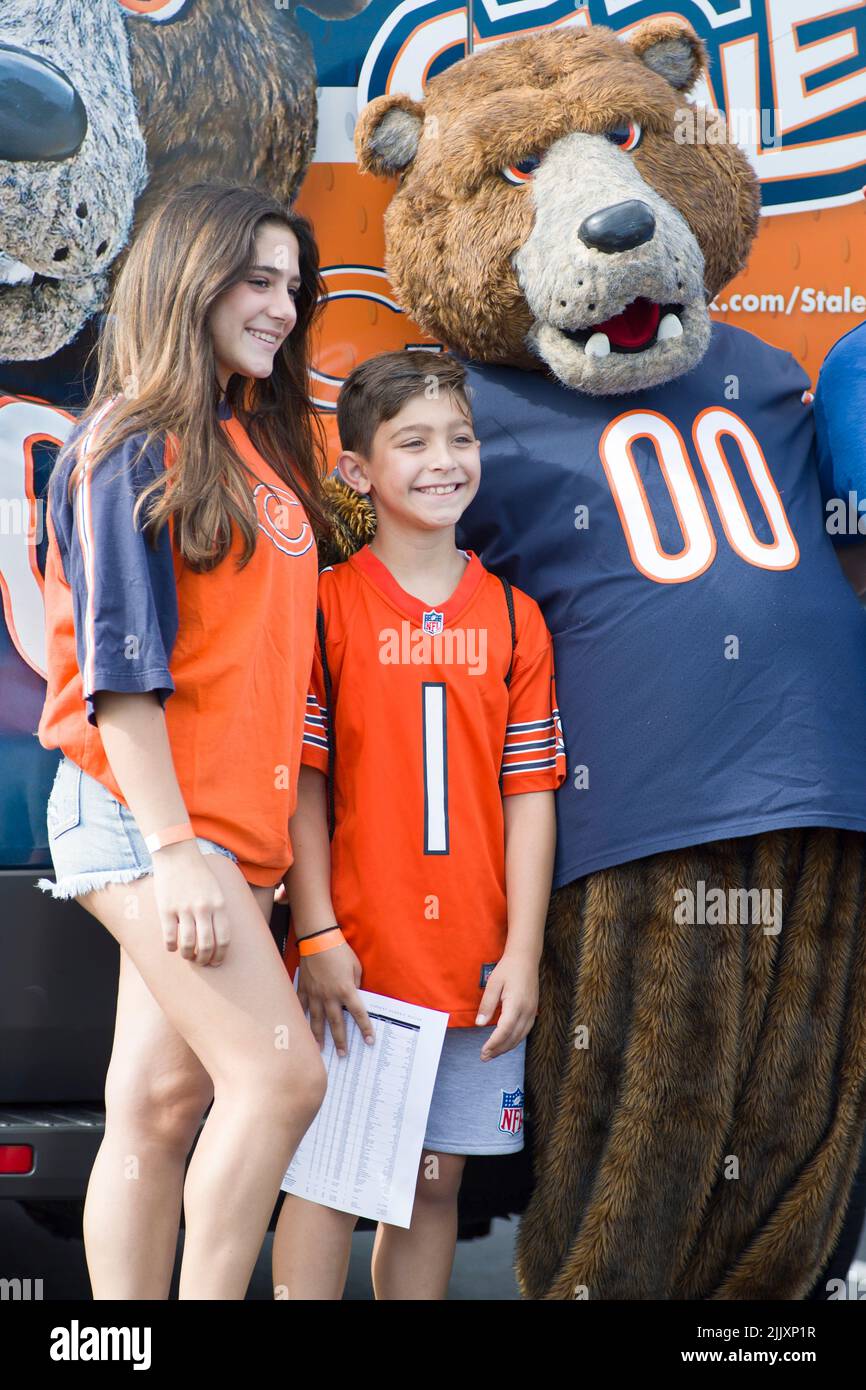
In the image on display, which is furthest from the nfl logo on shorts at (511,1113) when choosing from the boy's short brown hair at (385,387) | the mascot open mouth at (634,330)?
the mascot open mouth at (634,330)

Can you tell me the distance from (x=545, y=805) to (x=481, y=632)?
31 cm

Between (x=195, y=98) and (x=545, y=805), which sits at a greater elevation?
(x=195, y=98)

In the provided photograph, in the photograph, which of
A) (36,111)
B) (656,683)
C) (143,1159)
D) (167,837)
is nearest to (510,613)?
(656,683)

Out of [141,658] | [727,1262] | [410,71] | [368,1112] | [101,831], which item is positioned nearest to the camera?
[141,658]

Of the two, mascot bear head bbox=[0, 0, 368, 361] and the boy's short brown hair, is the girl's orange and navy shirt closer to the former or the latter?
the boy's short brown hair

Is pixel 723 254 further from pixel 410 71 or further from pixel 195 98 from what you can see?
pixel 195 98

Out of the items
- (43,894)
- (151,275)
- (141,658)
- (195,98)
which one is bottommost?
(43,894)

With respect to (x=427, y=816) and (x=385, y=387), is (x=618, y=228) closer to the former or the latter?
(x=385, y=387)

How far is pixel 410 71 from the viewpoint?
256 centimetres

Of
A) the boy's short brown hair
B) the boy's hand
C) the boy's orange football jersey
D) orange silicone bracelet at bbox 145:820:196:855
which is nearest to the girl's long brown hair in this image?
the boy's short brown hair

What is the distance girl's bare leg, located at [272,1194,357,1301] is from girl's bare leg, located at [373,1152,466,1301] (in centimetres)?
10

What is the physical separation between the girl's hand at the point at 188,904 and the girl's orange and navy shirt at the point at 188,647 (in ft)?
0.32

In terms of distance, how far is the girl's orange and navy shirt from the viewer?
1.90 meters
